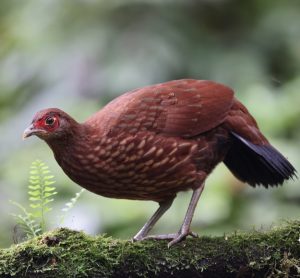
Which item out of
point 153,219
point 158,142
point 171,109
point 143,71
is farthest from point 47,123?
point 143,71

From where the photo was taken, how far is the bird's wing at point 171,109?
484 centimetres

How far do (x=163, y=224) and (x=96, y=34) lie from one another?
272 centimetres

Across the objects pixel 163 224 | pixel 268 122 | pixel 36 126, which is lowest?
pixel 163 224

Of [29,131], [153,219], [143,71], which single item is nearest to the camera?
[29,131]

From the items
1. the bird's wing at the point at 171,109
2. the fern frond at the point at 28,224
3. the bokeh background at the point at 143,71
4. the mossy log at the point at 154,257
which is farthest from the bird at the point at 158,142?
the bokeh background at the point at 143,71

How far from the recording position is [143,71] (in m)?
8.44

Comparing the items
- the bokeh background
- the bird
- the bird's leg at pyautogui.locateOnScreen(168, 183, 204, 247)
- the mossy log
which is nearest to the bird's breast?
the bird

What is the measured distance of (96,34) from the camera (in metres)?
8.93

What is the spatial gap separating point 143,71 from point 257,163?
332cm

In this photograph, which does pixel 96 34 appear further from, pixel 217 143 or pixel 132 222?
pixel 217 143

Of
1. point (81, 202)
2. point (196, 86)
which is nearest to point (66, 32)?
point (81, 202)

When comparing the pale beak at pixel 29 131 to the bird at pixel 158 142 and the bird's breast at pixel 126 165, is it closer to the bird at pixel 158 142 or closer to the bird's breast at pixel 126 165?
the bird at pixel 158 142

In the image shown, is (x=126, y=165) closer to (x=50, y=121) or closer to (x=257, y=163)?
(x=50, y=121)

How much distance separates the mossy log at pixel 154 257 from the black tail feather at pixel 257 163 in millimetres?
787
